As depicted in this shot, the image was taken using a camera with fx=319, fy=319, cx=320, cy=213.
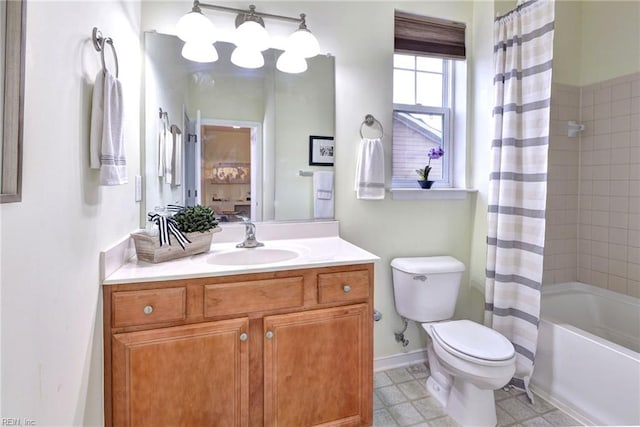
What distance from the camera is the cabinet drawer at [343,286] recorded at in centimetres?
142

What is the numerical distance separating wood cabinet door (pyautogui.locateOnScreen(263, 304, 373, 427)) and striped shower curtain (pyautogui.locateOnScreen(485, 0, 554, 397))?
3.21ft

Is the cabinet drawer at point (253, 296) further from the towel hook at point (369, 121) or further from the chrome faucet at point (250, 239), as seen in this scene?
the towel hook at point (369, 121)

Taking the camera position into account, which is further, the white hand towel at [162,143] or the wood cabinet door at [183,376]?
the white hand towel at [162,143]

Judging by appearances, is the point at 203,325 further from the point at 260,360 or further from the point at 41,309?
the point at 41,309

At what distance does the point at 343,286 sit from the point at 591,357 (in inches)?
52.3

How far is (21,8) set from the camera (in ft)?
1.97

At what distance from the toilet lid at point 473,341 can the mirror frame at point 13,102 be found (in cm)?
173

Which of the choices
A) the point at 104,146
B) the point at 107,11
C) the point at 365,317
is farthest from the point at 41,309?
the point at 365,317

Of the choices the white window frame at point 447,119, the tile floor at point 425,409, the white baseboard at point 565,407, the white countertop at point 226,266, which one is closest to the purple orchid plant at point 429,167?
the white window frame at point 447,119

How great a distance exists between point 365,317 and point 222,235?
2.92 ft

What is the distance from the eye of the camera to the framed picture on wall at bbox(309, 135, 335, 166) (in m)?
1.91

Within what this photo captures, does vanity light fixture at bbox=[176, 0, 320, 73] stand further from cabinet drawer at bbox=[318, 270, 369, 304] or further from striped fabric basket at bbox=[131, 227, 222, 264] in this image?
cabinet drawer at bbox=[318, 270, 369, 304]

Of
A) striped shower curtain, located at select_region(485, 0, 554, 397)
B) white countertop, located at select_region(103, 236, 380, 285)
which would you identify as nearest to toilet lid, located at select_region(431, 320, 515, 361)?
striped shower curtain, located at select_region(485, 0, 554, 397)

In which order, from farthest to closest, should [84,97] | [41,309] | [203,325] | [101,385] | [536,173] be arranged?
1. [536,173]
2. [203,325]
3. [101,385]
4. [84,97]
5. [41,309]
